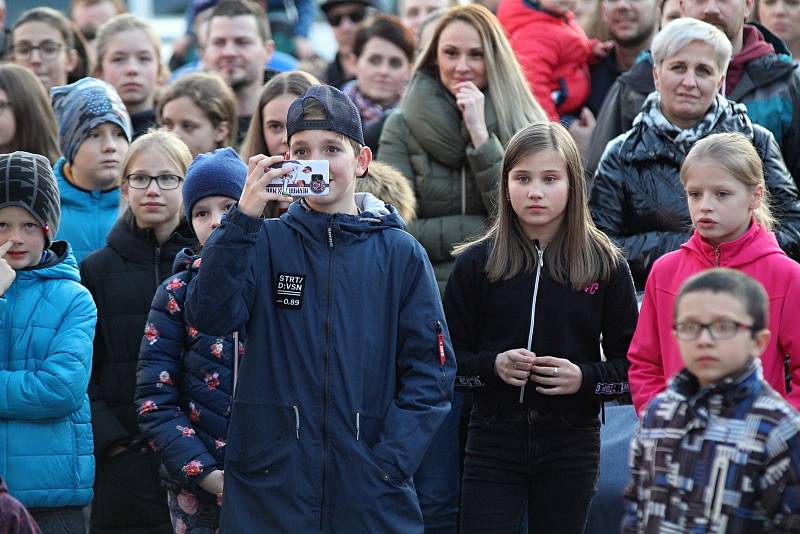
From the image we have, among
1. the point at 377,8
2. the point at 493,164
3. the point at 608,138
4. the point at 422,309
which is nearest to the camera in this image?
the point at 422,309

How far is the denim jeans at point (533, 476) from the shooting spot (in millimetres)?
5340

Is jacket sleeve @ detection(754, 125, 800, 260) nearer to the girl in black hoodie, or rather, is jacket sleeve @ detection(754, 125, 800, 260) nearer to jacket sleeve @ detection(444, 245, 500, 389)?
the girl in black hoodie

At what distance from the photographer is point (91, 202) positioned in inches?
274

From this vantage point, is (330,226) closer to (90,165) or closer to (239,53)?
(90,165)

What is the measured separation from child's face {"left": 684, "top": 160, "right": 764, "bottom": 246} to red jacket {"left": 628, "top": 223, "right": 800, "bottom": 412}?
57mm

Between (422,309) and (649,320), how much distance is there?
0.91 metres

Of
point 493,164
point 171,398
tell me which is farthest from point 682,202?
point 171,398

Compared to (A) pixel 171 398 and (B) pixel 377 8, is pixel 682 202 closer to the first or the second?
(A) pixel 171 398

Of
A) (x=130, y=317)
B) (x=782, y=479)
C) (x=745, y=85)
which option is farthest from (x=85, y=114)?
(x=782, y=479)

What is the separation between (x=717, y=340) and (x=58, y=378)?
2628mm

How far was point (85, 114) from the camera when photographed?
23.3 ft

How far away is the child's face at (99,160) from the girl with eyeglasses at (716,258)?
311 centimetres

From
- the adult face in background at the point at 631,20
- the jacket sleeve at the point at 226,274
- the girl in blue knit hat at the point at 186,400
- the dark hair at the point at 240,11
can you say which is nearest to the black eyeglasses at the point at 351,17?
the dark hair at the point at 240,11

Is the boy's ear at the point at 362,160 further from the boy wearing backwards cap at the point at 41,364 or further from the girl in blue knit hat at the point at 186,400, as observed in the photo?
the boy wearing backwards cap at the point at 41,364
